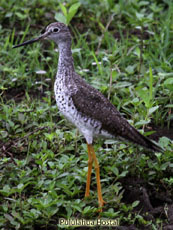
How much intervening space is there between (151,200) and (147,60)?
2.85 m

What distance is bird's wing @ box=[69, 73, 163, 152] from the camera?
4617mm

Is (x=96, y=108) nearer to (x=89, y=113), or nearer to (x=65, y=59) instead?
(x=89, y=113)

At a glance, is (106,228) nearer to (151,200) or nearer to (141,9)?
(151,200)

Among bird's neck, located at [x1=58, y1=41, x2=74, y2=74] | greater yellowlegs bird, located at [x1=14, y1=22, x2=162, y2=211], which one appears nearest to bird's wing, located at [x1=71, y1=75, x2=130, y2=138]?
greater yellowlegs bird, located at [x1=14, y1=22, x2=162, y2=211]

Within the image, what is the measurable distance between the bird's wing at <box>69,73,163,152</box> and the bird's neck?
5.5 inches

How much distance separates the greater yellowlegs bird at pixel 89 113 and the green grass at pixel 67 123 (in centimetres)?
17

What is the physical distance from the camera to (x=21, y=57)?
7027 mm

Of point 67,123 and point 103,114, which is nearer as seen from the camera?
point 103,114

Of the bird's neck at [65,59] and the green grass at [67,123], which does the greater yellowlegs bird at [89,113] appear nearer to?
the bird's neck at [65,59]

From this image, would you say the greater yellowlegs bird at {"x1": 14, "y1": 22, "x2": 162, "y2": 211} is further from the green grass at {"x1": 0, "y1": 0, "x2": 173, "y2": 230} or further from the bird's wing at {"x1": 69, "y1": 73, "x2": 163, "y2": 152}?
the green grass at {"x1": 0, "y1": 0, "x2": 173, "y2": 230}

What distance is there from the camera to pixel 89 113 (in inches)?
182

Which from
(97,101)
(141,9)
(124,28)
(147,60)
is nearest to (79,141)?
(97,101)

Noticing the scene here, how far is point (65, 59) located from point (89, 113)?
69cm

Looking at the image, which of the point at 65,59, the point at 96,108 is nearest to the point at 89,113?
the point at 96,108
